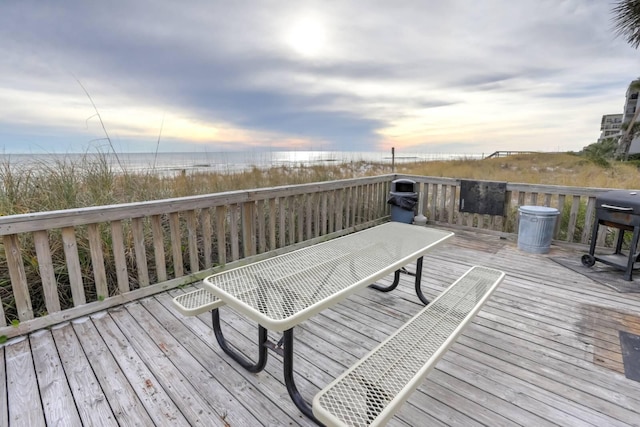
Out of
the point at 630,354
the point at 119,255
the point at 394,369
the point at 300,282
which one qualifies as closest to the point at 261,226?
the point at 119,255

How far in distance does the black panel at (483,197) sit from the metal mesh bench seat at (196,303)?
13.4ft

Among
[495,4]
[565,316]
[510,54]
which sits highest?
[495,4]

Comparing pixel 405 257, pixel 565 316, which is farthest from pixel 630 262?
pixel 405 257

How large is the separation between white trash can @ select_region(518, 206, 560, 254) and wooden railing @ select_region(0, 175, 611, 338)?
39cm

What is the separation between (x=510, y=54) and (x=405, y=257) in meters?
5.19

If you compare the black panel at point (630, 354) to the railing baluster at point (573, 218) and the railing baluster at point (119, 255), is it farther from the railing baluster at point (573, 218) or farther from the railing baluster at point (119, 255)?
the railing baluster at point (119, 255)

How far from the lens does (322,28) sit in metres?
4.49

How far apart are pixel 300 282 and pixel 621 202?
3.31 metres

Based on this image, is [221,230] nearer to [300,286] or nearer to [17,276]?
[17,276]

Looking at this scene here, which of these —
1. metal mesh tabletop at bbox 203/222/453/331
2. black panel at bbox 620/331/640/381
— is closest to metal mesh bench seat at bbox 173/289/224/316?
metal mesh tabletop at bbox 203/222/453/331

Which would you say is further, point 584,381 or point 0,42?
point 0,42

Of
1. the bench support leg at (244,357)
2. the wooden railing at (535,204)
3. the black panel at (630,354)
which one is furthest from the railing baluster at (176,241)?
the wooden railing at (535,204)

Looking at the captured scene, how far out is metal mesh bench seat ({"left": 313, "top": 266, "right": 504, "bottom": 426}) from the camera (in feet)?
2.92

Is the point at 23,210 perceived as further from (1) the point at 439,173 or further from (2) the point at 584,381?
(1) the point at 439,173
